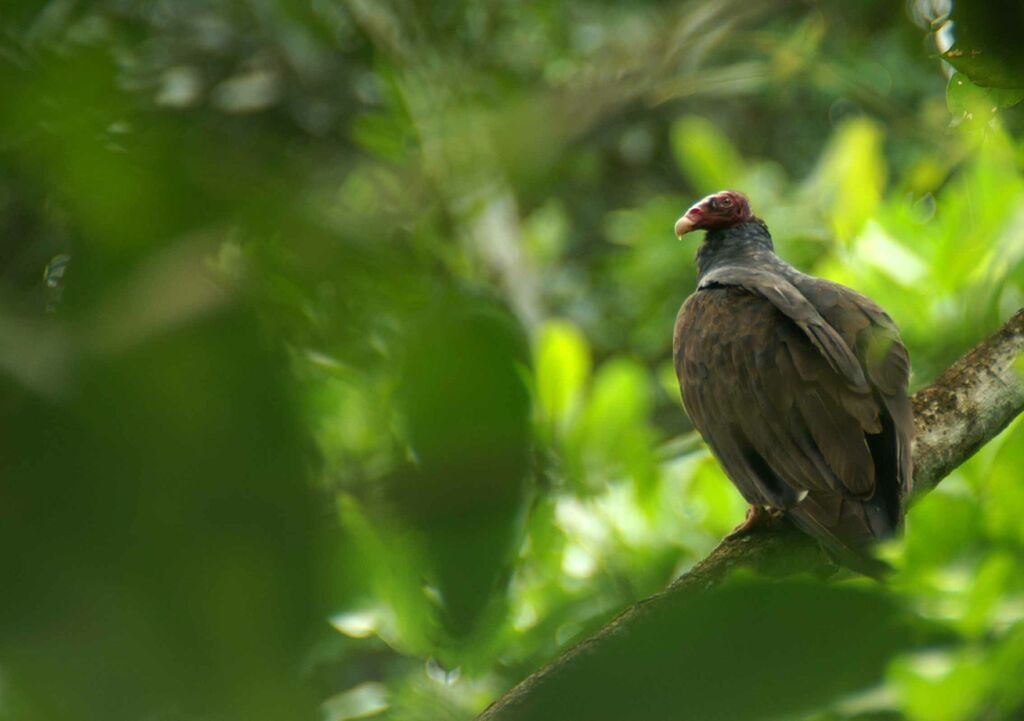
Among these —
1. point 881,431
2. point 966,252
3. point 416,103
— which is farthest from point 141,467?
point 966,252

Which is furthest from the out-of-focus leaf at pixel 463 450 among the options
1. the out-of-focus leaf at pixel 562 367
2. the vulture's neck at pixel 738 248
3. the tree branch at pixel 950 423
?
the vulture's neck at pixel 738 248

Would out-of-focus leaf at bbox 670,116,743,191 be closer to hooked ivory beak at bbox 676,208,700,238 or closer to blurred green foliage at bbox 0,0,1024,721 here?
hooked ivory beak at bbox 676,208,700,238

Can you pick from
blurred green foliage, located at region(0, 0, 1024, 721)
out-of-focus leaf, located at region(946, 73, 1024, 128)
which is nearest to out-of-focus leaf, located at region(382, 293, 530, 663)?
blurred green foliage, located at region(0, 0, 1024, 721)

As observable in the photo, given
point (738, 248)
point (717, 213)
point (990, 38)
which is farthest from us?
point (717, 213)

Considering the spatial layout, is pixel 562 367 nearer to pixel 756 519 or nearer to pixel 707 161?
pixel 756 519

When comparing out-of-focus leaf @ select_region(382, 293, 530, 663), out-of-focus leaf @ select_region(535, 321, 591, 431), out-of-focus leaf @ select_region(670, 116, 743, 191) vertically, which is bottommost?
out-of-focus leaf @ select_region(382, 293, 530, 663)

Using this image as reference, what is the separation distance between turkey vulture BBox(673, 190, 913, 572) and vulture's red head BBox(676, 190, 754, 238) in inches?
28.9

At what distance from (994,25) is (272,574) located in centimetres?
44

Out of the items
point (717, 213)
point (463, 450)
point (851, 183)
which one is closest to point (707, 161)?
point (851, 183)

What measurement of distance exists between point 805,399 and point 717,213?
1.29 meters

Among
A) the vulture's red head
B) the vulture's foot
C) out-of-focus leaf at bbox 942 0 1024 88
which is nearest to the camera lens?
out-of-focus leaf at bbox 942 0 1024 88

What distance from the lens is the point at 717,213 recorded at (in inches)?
136

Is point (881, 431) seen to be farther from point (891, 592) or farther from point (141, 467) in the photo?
point (141, 467)

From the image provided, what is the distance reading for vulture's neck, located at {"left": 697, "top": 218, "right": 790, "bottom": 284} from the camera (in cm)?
319
